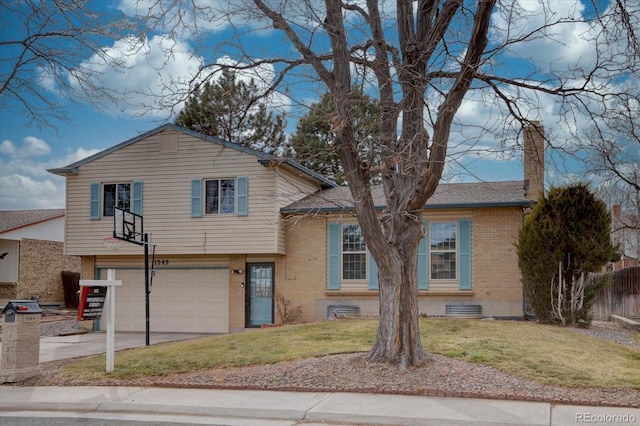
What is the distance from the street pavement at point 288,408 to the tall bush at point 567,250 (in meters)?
9.82

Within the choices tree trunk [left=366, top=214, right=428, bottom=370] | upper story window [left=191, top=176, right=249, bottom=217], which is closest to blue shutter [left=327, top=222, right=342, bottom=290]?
upper story window [left=191, top=176, right=249, bottom=217]

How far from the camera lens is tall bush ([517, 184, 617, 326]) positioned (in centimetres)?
1781

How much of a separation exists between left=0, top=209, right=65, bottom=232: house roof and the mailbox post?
2197 cm

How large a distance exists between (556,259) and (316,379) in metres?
9.98

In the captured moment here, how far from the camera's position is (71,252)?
24.5m

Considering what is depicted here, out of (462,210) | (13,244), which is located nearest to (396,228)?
A: (462,210)

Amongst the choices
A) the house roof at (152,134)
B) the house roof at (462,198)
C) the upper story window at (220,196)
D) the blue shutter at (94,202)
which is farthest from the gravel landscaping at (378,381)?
the blue shutter at (94,202)

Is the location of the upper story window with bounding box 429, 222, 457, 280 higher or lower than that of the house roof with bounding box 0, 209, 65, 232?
lower

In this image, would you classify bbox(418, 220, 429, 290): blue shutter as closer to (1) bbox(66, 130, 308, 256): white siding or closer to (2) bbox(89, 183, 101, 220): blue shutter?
(1) bbox(66, 130, 308, 256): white siding

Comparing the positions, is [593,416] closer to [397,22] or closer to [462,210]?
[397,22]

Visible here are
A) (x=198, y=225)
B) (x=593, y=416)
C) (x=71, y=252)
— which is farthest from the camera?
(x=71, y=252)

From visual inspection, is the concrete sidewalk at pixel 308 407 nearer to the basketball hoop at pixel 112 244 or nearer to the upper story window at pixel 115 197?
the basketball hoop at pixel 112 244

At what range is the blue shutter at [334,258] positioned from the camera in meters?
22.1

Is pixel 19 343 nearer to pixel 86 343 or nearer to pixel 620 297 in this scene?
pixel 86 343
